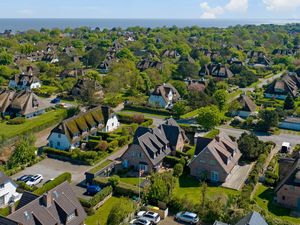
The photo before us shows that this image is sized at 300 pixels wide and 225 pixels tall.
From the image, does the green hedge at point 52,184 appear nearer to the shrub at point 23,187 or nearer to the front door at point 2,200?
the shrub at point 23,187

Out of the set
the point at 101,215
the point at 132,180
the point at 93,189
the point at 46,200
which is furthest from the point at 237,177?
the point at 46,200

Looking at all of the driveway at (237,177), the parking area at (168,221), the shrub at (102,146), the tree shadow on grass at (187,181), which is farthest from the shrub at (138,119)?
the parking area at (168,221)

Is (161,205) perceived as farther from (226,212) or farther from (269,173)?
(269,173)

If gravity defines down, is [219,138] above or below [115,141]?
above

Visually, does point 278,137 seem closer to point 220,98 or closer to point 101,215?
point 220,98

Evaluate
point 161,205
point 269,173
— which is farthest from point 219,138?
point 161,205

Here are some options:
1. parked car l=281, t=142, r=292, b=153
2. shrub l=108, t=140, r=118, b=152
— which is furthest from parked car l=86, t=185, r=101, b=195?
parked car l=281, t=142, r=292, b=153

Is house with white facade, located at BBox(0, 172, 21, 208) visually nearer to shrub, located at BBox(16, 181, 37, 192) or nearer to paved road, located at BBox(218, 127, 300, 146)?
shrub, located at BBox(16, 181, 37, 192)
